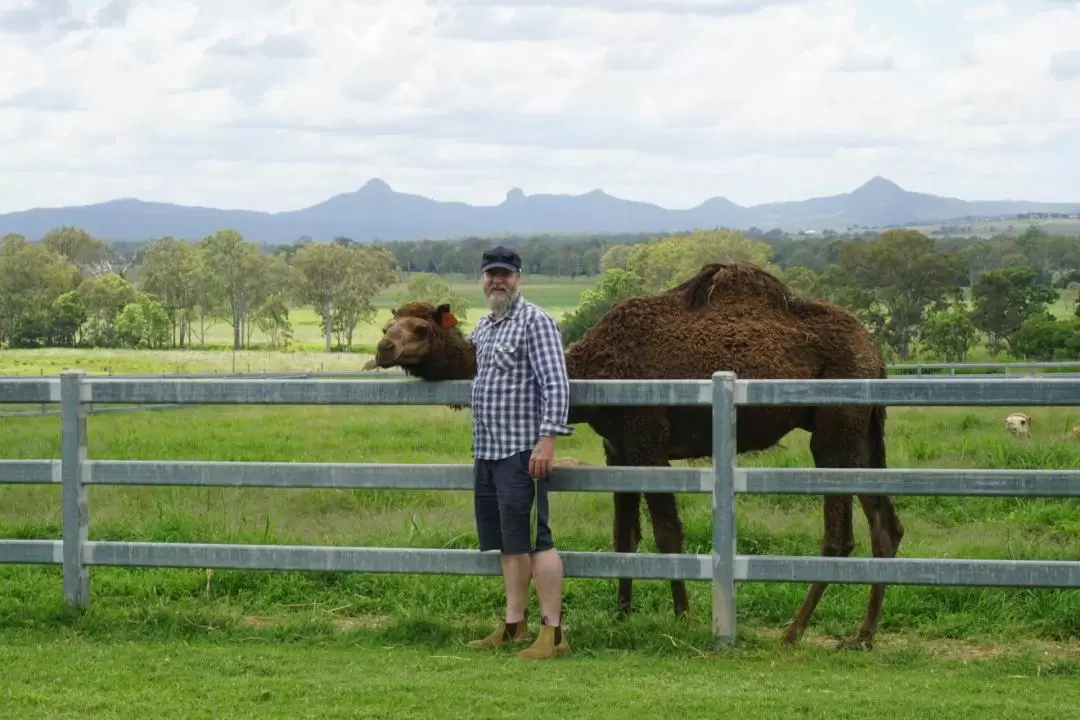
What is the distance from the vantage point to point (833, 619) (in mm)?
7875

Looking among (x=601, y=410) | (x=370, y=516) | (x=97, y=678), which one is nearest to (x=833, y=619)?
(x=601, y=410)

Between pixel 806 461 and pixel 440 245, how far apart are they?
178595 mm

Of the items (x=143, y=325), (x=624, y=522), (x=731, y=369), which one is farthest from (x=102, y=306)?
(x=731, y=369)

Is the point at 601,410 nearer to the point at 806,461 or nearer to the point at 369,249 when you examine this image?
the point at 806,461

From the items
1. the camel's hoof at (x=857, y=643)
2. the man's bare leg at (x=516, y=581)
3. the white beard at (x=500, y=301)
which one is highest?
the white beard at (x=500, y=301)

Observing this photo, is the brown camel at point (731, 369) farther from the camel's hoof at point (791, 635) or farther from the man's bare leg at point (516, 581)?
the man's bare leg at point (516, 581)

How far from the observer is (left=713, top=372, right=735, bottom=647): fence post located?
21.7 feet

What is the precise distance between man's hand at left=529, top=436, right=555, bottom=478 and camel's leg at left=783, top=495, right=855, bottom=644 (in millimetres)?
1691

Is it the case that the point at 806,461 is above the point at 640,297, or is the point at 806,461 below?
below

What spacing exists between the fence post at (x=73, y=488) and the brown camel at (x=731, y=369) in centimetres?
201

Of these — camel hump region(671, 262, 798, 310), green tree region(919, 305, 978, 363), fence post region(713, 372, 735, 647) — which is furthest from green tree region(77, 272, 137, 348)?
fence post region(713, 372, 735, 647)

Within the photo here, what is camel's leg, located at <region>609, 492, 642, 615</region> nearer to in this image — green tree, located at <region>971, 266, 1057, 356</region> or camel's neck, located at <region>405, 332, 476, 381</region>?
camel's neck, located at <region>405, 332, 476, 381</region>

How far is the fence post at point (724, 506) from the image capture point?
661cm

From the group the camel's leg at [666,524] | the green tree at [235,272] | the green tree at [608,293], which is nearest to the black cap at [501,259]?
the camel's leg at [666,524]
